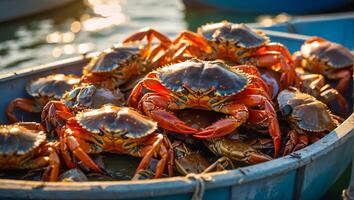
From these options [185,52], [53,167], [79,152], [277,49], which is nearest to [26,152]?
[53,167]

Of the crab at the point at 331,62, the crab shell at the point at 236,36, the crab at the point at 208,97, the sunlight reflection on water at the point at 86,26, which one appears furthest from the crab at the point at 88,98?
the sunlight reflection on water at the point at 86,26

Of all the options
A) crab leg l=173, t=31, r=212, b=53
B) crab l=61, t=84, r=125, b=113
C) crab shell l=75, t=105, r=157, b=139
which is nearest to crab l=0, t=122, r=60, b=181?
crab shell l=75, t=105, r=157, b=139

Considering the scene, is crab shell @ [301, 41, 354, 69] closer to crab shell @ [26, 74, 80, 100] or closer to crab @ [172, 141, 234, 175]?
crab @ [172, 141, 234, 175]

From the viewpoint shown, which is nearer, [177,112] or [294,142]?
[294,142]

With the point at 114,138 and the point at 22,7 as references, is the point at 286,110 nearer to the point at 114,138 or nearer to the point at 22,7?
the point at 114,138

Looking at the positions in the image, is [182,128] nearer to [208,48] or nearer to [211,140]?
[211,140]

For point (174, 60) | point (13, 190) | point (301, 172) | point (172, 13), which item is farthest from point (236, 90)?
point (172, 13)
